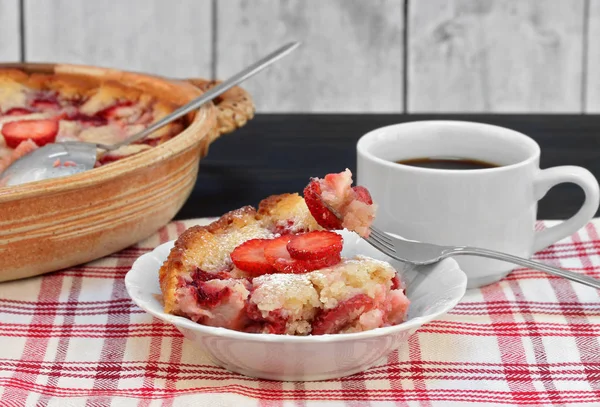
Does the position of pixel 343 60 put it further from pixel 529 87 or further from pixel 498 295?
pixel 498 295

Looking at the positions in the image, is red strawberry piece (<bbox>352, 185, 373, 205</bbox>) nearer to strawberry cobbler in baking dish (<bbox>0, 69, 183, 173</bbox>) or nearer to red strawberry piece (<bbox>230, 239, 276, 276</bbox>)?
red strawberry piece (<bbox>230, 239, 276, 276</bbox>)

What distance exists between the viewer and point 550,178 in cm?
131

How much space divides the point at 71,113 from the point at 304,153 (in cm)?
45

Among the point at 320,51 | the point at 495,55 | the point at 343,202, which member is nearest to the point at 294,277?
the point at 343,202

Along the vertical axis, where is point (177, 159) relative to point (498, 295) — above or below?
above

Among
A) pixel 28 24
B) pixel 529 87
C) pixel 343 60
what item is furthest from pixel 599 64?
pixel 28 24

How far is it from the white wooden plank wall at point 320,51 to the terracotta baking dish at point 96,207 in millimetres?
1318

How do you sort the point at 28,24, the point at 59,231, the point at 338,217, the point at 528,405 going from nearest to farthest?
1. the point at 528,405
2. the point at 338,217
3. the point at 59,231
4. the point at 28,24

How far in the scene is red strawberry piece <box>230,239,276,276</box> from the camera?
109 cm

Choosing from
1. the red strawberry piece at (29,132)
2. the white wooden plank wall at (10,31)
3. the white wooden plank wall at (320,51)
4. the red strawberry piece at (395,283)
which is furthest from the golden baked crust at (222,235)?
the white wooden plank wall at (10,31)

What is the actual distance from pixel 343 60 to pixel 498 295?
5.39ft

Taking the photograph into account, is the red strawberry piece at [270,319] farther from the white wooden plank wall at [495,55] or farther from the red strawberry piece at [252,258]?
the white wooden plank wall at [495,55]

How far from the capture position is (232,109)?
166cm

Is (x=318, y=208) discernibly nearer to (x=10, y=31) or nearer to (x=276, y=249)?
(x=276, y=249)
